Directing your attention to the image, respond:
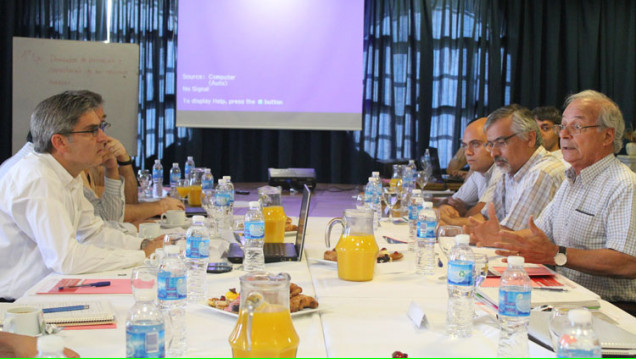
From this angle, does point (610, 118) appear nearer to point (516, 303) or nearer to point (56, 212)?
point (516, 303)

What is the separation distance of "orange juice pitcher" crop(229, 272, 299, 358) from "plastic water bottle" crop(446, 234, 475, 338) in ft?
1.69

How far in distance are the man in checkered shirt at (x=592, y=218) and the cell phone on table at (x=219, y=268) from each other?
966 mm

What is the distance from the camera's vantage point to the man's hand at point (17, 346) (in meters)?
1.41

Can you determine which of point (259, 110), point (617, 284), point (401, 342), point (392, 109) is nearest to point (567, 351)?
point (401, 342)

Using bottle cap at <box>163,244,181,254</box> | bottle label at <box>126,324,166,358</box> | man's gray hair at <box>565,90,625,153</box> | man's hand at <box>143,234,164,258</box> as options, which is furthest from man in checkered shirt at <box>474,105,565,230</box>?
bottle label at <box>126,324,166,358</box>

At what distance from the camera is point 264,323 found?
1252 mm

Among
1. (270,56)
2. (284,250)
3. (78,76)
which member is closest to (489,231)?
(284,250)

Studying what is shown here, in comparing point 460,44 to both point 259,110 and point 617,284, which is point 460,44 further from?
point 617,284

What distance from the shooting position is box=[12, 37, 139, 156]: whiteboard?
6176 millimetres

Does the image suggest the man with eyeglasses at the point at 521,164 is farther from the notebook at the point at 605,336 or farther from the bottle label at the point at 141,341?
the bottle label at the point at 141,341

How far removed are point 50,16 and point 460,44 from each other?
425 centimetres

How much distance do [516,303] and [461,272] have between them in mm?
211

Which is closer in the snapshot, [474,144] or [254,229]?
[254,229]

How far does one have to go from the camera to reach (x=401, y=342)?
1557mm
